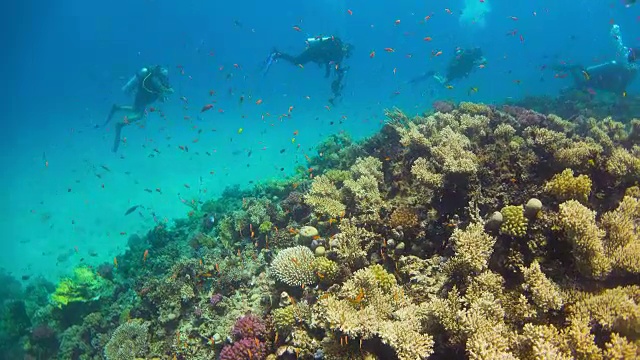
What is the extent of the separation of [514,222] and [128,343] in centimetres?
774

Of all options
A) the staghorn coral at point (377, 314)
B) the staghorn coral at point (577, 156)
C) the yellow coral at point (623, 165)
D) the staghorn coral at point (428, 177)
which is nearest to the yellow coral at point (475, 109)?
Result: the staghorn coral at point (577, 156)

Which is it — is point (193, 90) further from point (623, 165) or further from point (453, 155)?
point (623, 165)

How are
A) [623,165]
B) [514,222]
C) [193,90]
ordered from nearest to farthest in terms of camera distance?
[514,222] < [623,165] < [193,90]

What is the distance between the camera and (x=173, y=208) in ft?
85.9

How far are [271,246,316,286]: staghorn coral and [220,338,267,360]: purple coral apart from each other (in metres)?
0.99

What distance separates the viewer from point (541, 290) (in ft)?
11.3

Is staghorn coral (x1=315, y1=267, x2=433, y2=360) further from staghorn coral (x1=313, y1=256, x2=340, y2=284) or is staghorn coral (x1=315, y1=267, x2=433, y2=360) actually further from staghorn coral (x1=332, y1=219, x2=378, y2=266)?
staghorn coral (x1=332, y1=219, x2=378, y2=266)

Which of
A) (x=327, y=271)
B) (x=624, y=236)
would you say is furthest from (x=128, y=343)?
(x=624, y=236)

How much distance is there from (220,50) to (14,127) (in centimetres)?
7145

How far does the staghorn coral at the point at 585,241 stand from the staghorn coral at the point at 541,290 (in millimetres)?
427

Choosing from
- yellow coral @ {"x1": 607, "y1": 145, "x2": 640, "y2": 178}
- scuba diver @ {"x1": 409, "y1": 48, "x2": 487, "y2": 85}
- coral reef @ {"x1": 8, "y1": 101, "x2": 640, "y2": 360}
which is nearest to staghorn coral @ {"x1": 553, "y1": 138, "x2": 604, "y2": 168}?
coral reef @ {"x1": 8, "y1": 101, "x2": 640, "y2": 360}

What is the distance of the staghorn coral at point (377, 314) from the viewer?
11.6 ft

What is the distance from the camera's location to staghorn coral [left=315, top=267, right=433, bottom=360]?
3525 millimetres

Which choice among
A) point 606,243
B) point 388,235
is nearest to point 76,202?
point 388,235
